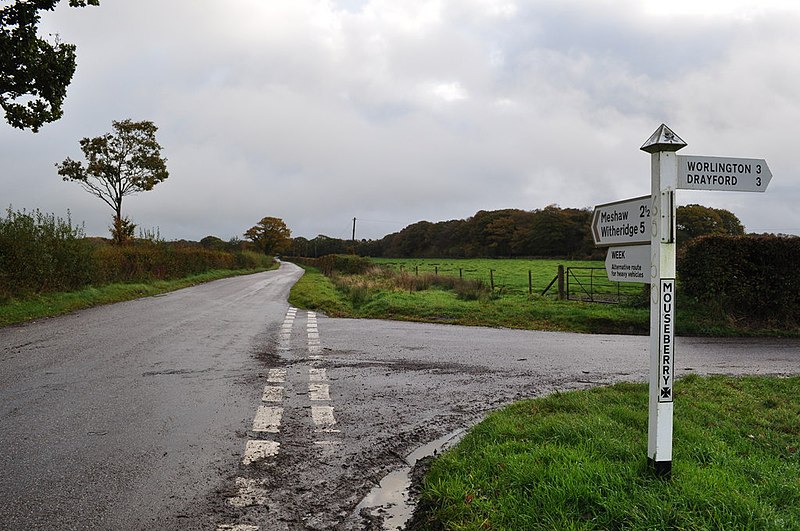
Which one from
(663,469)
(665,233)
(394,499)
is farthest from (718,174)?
(394,499)

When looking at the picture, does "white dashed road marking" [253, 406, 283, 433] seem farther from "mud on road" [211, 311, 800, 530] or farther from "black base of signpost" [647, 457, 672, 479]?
"black base of signpost" [647, 457, 672, 479]

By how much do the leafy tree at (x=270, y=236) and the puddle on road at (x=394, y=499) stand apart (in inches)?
4611

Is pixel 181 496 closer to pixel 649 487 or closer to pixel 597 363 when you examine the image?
pixel 649 487

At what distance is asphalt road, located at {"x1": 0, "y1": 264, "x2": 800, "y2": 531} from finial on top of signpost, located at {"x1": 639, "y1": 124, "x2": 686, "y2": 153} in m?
3.25

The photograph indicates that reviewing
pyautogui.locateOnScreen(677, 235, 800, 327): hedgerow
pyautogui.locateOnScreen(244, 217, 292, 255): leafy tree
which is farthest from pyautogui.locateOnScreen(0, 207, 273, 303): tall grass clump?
pyautogui.locateOnScreen(244, 217, 292, 255): leafy tree

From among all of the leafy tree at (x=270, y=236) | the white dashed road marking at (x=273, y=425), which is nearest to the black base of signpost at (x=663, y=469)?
the white dashed road marking at (x=273, y=425)

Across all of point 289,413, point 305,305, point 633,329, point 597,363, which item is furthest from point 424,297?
point 289,413

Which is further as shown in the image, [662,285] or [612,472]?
[612,472]

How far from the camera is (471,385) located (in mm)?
8242

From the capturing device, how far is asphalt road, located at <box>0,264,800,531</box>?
13.4 feet

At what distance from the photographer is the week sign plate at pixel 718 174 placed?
3957 mm

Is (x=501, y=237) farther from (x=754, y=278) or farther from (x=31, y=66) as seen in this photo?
(x=31, y=66)

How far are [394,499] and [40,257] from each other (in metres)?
20.1

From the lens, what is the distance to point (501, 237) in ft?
324
